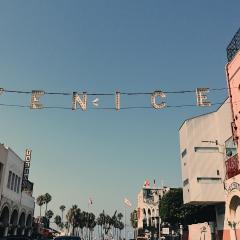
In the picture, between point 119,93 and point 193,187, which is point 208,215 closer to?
point 193,187

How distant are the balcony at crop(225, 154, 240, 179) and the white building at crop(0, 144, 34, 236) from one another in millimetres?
26153

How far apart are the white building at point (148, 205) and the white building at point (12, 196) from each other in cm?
6940

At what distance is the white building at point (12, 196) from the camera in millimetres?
45219

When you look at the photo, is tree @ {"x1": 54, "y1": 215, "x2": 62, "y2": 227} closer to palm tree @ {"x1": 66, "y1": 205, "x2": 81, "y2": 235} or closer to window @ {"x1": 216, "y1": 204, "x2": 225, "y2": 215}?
palm tree @ {"x1": 66, "y1": 205, "x2": 81, "y2": 235}

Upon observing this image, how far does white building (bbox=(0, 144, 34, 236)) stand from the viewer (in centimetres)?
4522

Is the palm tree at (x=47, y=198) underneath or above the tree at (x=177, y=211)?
above

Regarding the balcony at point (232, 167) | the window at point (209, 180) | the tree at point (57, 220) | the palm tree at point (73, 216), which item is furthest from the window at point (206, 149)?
the tree at point (57, 220)

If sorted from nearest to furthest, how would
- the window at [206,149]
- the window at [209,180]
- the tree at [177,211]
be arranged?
the window at [209,180] < the window at [206,149] < the tree at [177,211]

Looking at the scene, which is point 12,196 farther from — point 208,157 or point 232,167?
point 232,167

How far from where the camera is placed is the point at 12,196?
164 ft

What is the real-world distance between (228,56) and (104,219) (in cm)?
14715

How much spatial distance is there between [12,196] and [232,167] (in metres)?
31.0

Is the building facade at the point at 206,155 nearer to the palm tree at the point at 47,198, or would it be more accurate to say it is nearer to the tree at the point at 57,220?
the palm tree at the point at 47,198

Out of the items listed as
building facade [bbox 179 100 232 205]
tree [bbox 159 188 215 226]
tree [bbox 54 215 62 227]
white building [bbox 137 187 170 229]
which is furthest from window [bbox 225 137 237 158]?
tree [bbox 54 215 62 227]
